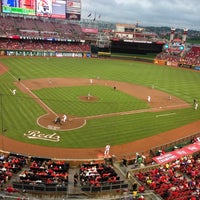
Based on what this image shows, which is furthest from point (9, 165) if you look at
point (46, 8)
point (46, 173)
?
point (46, 8)

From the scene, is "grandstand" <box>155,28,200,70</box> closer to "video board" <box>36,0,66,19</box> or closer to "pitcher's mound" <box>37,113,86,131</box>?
"video board" <box>36,0,66,19</box>

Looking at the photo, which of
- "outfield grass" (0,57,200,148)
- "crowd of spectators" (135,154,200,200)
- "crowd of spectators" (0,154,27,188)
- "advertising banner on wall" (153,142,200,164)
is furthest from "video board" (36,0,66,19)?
"crowd of spectators" (135,154,200,200)

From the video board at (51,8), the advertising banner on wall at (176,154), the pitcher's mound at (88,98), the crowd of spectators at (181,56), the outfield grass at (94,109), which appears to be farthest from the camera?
the crowd of spectators at (181,56)

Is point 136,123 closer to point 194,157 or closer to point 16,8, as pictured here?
point 194,157

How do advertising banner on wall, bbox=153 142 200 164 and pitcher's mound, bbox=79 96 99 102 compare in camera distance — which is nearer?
advertising banner on wall, bbox=153 142 200 164

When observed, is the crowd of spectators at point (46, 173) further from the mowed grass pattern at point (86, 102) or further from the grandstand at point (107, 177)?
the mowed grass pattern at point (86, 102)

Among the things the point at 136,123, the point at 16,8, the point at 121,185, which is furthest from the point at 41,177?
the point at 16,8

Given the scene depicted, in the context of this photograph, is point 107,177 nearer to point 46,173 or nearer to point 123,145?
point 46,173

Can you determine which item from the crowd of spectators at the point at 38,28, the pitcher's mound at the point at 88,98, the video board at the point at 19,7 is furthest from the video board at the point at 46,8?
the pitcher's mound at the point at 88,98
